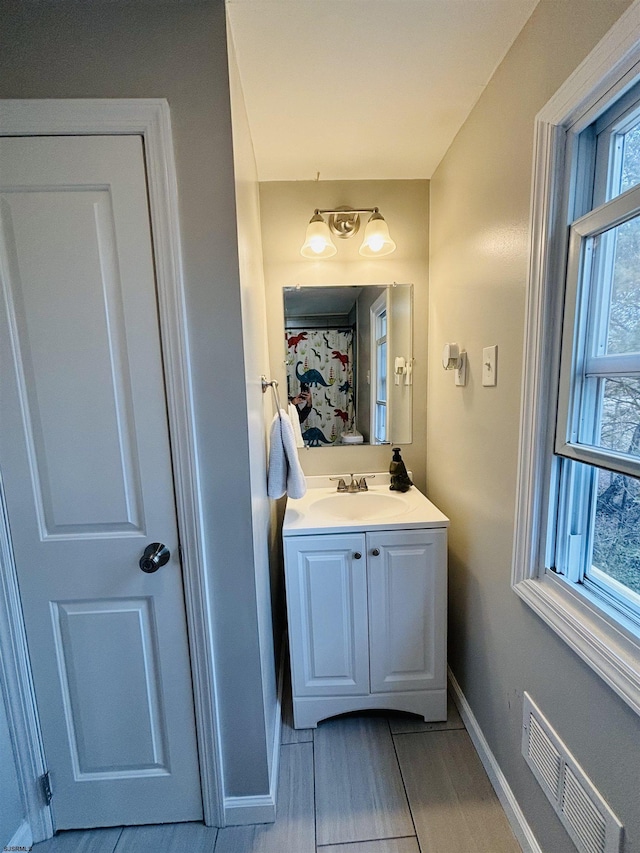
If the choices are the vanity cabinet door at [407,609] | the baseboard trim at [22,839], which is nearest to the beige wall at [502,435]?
the vanity cabinet door at [407,609]

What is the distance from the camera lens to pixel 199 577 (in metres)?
1.04

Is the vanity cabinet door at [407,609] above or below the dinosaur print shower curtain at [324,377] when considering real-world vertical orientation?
below

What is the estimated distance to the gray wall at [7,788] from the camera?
40.8 inches

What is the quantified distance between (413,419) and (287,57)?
1.47 metres

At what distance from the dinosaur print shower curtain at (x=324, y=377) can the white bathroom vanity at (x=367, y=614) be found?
547 millimetres

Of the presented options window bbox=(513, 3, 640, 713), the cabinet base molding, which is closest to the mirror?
window bbox=(513, 3, 640, 713)

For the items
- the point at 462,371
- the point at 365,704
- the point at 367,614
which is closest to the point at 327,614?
the point at 367,614

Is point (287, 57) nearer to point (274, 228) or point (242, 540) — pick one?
point (274, 228)

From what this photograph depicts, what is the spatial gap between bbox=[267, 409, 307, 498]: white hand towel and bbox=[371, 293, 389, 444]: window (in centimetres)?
59

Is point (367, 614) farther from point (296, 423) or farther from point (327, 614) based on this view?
point (296, 423)

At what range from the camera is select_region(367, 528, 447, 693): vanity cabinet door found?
1413 mm

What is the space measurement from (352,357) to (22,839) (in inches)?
80.7

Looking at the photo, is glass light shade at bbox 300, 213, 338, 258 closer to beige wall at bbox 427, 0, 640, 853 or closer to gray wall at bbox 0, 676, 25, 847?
beige wall at bbox 427, 0, 640, 853

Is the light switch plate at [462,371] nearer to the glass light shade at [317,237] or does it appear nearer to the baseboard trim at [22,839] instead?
the glass light shade at [317,237]
